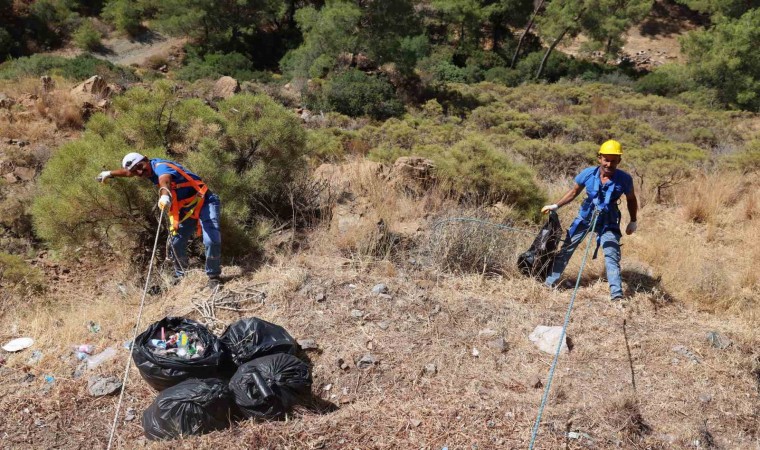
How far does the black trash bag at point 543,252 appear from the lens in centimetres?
462

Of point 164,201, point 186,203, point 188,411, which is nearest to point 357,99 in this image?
point 186,203

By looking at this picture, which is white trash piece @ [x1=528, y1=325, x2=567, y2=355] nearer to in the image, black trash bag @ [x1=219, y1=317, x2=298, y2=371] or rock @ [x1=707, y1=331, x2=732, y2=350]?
rock @ [x1=707, y1=331, x2=732, y2=350]

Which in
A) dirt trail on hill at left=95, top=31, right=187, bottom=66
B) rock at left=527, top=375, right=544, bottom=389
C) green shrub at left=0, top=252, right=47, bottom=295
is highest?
rock at left=527, top=375, right=544, bottom=389

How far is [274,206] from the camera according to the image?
604 cm

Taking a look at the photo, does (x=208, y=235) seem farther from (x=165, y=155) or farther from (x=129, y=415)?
(x=129, y=415)

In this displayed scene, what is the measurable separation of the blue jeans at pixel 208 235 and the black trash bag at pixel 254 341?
39.2 inches

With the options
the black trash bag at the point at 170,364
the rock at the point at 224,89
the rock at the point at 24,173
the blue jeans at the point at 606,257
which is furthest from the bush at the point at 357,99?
the black trash bag at the point at 170,364

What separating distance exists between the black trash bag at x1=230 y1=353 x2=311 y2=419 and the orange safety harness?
1.71 meters

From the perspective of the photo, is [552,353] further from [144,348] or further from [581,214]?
[144,348]

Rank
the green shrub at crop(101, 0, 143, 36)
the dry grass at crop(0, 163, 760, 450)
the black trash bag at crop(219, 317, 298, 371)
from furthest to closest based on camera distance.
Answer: the green shrub at crop(101, 0, 143, 36) < the black trash bag at crop(219, 317, 298, 371) < the dry grass at crop(0, 163, 760, 450)

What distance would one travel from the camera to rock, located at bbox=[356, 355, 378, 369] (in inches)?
137

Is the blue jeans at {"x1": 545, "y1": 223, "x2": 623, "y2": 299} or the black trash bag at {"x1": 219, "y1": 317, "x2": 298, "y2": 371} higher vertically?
the blue jeans at {"x1": 545, "y1": 223, "x2": 623, "y2": 299}

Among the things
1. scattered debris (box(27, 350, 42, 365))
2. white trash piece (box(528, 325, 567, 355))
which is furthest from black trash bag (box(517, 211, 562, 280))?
scattered debris (box(27, 350, 42, 365))

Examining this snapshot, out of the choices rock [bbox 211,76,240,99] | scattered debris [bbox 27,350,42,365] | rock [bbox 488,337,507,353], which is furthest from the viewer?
rock [bbox 211,76,240,99]
